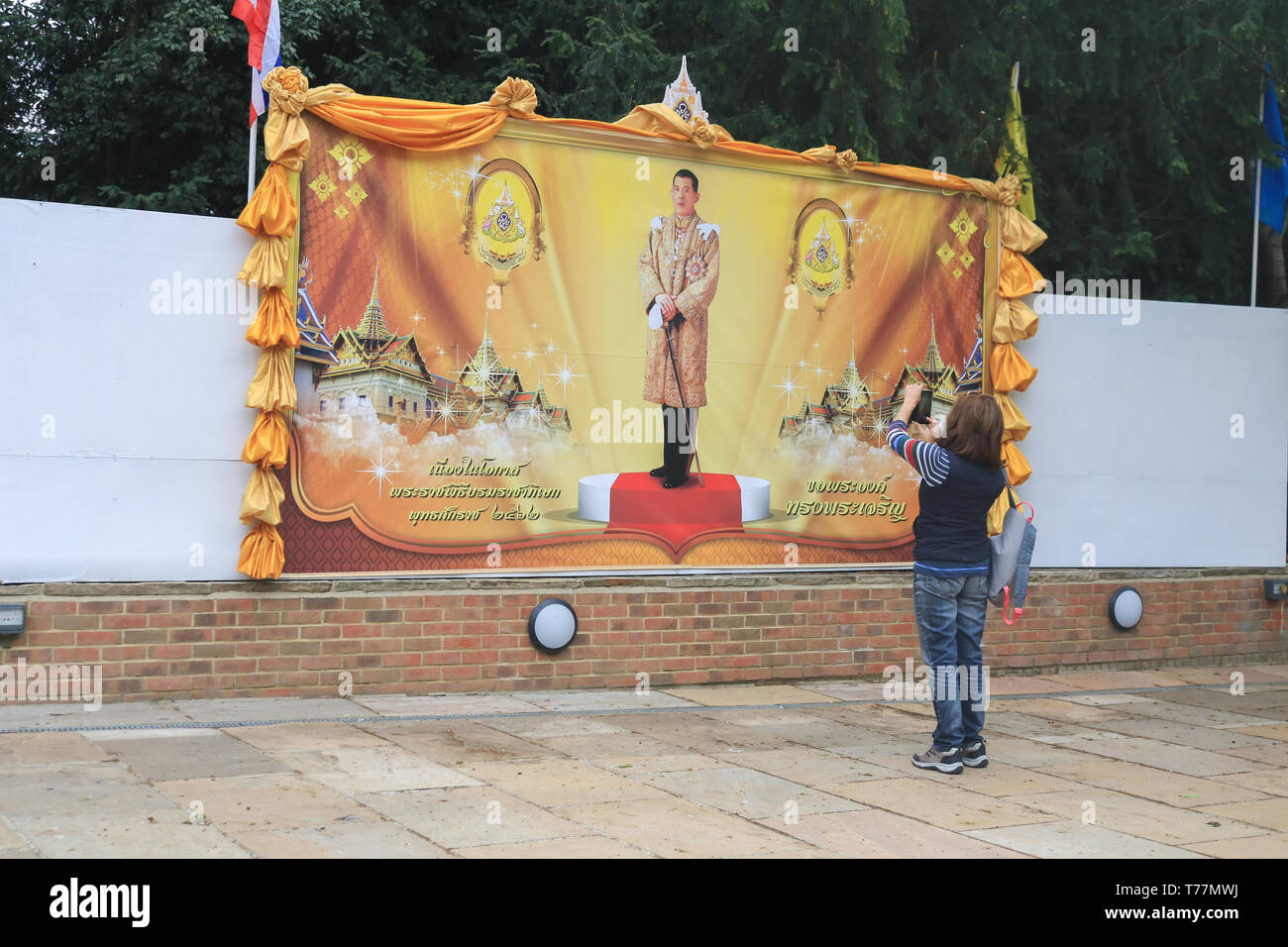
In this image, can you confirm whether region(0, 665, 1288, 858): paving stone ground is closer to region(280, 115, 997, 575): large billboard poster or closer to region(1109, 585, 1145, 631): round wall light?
region(280, 115, 997, 575): large billboard poster

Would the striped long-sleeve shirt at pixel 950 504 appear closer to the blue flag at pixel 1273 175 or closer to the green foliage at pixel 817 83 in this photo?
the green foliage at pixel 817 83

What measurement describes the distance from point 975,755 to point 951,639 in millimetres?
751

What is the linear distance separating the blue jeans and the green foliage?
4.90m

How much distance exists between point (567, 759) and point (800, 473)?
3.74m

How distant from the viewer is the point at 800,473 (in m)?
10.4

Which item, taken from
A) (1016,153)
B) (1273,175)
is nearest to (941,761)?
(1016,153)

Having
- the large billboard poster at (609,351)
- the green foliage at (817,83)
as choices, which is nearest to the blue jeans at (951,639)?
the large billboard poster at (609,351)

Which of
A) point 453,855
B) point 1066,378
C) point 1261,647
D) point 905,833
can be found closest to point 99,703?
point 453,855

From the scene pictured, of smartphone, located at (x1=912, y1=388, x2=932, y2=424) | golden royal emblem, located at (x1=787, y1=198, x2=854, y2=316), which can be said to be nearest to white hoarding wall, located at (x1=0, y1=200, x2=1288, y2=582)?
golden royal emblem, located at (x1=787, y1=198, x2=854, y2=316)

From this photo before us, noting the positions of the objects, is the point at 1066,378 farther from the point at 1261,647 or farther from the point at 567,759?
the point at 567,759

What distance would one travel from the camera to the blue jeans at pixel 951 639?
24.1 feet

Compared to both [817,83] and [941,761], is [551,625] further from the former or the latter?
[817,83]

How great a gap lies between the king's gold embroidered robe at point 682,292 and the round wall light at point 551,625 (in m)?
1.67

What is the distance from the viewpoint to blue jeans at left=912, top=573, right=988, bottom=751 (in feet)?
24.1
